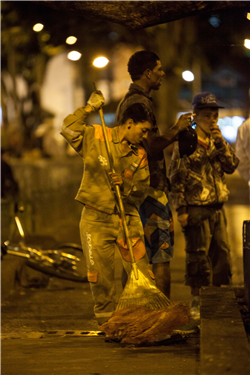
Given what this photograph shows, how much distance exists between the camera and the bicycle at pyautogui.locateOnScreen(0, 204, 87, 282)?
7.33 meters

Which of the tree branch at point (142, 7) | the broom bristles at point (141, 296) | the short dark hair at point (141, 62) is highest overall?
the tree branch at point (142, 7)

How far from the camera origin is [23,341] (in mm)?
4871

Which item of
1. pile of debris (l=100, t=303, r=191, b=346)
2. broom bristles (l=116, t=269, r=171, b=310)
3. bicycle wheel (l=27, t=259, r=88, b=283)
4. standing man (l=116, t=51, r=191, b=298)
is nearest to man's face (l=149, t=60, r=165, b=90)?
standing man (l=116, t=51, r=191, b=298)

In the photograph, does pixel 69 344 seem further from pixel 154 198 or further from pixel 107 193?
pixel 154 198

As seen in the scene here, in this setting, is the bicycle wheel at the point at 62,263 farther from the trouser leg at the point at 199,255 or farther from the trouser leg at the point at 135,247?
the trouser leg at the point at 135,247

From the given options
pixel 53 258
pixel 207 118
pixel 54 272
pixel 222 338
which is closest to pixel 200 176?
pixel 207 118

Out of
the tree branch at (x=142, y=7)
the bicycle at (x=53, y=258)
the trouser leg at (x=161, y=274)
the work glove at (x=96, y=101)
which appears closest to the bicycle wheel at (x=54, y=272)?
the bicycle at (x=53, y=258)

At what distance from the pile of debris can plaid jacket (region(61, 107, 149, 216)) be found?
84 centimetres

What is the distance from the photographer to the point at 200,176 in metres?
5.62

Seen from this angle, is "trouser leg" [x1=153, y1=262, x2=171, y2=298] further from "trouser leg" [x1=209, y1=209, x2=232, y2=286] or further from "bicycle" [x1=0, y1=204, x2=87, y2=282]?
"bicycle" [x1=0, y1=204, x2=87, y2=282]

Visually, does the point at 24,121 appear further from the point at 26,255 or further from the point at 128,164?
the point at 128,164

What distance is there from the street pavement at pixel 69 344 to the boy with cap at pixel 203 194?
37.1 inches

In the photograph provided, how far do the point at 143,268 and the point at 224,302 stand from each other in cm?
68

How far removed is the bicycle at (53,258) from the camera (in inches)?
289
